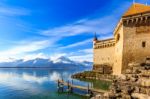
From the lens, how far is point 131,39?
39969 mm

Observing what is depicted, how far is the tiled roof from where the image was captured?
132 feet

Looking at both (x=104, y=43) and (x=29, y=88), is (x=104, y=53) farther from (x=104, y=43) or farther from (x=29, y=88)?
(x=29, y=88)

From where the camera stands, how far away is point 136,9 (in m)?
41.9

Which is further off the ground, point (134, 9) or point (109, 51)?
point (134, 9)

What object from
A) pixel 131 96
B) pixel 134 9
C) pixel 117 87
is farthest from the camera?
pixel 134 9

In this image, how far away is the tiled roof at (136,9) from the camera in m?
40.1

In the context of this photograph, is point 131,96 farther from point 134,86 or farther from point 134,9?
point 134,9

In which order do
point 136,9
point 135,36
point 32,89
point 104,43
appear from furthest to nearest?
point 104,43
point 136,9
point 32,89
point 135,36

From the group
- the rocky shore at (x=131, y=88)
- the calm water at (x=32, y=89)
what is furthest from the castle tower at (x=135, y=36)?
the rocky shore at (x=131, y=88)

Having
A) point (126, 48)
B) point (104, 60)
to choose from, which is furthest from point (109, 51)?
point (126, 48)

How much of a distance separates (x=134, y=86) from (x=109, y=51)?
136ft

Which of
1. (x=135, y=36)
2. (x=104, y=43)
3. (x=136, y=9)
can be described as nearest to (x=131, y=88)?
(x=135, y=36)

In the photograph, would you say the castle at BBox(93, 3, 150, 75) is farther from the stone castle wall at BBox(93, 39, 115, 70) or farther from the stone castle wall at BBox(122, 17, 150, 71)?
the stone castle wall at BBox(93, 39, 115, 70)

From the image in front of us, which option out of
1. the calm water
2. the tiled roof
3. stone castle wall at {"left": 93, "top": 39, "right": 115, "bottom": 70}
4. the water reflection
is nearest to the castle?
the tiled roof
